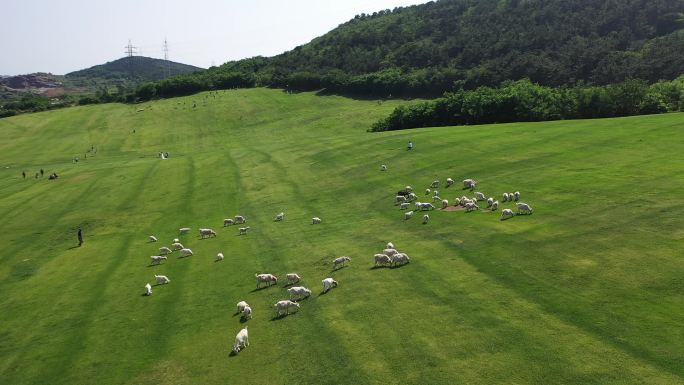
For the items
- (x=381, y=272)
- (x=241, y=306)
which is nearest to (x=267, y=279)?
(x=241, y=306)

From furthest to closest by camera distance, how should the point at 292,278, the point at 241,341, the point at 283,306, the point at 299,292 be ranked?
the point at 292,278 → the point at 299,292 → the point at 283,306 → the point at 241,341

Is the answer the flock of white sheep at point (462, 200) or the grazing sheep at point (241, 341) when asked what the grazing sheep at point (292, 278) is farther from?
the flock of white sheep at point (462, 200)

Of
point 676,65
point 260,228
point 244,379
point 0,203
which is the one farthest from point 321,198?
point 676,65

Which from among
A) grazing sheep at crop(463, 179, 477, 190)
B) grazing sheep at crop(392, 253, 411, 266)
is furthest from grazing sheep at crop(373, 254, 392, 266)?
grazing sheep at crop(463, 179, 477, 190)

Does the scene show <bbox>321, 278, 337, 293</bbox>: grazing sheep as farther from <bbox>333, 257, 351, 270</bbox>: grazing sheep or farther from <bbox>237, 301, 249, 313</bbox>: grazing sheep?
<bbox>237, 301, 249, 313</bbox>: grazing sheep

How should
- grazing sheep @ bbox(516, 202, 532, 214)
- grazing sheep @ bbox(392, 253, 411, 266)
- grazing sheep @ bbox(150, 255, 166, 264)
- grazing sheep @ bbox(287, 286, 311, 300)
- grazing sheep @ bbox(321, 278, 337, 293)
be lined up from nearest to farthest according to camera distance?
1. grazing sheep @ bbox(287, 286, 311, 300)
2. grazing sheep @ bbox(321, 278, 337, 293)
3. grazing sheep @ bbox(392, 253, 411, 266)
4. grazing sheep @ bbox(516, 202, 532, 214)
5. grazing sheep @ bbox(150, 255, 166, 264)

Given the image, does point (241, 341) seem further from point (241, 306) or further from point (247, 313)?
point (241, 306)
